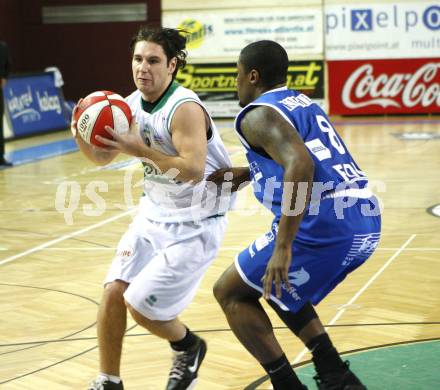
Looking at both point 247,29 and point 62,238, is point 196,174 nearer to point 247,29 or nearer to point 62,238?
point 62,238

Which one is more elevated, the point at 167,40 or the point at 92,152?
the point at 167,40

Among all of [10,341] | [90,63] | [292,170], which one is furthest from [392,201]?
[90,63]

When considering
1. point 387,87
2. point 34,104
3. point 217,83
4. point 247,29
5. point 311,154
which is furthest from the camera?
point 217,83

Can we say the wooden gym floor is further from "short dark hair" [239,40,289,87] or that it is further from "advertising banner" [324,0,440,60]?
"advertising banner" [324,0,440,60]

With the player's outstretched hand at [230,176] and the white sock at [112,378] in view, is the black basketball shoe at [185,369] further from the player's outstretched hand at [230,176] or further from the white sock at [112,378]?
the player's outstretched hand at [230,176]

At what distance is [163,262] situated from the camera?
430cm

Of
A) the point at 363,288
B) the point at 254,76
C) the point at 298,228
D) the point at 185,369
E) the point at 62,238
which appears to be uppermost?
the point at 254,76

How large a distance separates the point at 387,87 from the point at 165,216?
49.2ft

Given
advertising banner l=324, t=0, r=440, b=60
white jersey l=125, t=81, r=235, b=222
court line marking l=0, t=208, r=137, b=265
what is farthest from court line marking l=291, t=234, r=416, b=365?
advertising banner l=324, t=0, r=440, b=60

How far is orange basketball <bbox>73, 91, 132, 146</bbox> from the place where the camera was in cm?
443

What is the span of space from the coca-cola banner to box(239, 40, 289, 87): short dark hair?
15.1 meters

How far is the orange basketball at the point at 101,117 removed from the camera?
4434mm

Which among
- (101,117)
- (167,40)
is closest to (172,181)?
(101,117)

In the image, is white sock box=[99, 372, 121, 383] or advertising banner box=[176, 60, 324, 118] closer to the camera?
white sock box=[99, 372, 121, 383]
